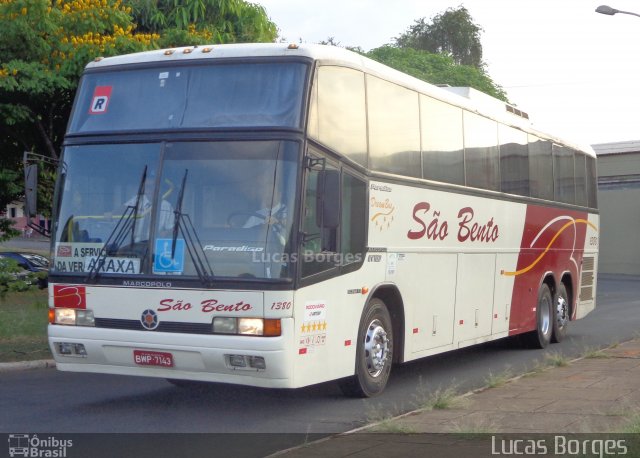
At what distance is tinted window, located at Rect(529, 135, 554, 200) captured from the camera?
632 inches

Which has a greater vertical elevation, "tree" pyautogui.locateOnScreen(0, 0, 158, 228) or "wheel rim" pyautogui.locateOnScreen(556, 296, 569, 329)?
"tree" pyautogui.locateOnScreen(0, 0, 158, 228)

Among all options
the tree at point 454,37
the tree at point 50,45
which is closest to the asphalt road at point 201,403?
the tree at point 50,45

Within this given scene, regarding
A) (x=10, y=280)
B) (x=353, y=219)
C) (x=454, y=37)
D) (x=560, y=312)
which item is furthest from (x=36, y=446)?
(x=454, y=37)

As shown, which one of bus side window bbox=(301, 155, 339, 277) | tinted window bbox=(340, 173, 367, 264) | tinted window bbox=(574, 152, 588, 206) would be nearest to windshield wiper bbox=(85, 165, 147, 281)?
bus side window bbox=(301, 155, 339, 277)

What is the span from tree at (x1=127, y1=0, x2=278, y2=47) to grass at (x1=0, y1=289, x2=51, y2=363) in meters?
6.19

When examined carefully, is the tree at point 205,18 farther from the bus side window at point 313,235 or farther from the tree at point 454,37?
the tree at point 454,37

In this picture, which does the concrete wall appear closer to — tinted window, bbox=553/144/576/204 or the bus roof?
tinted window, bbox=553/144/576/204

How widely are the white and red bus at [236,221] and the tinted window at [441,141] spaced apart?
70 centimetres

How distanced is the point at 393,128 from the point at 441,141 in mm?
1490

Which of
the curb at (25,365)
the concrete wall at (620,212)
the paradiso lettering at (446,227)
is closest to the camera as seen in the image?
the paradiso lettering at (446,227)

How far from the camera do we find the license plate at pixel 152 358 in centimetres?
923

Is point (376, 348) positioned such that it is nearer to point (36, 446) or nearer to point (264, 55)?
point (264, 55)

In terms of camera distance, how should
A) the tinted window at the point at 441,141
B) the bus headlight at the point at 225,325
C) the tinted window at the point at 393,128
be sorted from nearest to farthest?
the bus headlight at the point at 225,325 → the tinted window at the point at 393,128 → the tinted window at the point at 441,141

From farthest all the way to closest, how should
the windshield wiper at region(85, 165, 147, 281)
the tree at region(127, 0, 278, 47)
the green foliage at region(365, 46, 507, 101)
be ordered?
the green foliage at region(365, 46, 507, 101) → the tree at region(127, 0, 278, 47) → the windshield wiper at region(85, 165, 147, 281)
